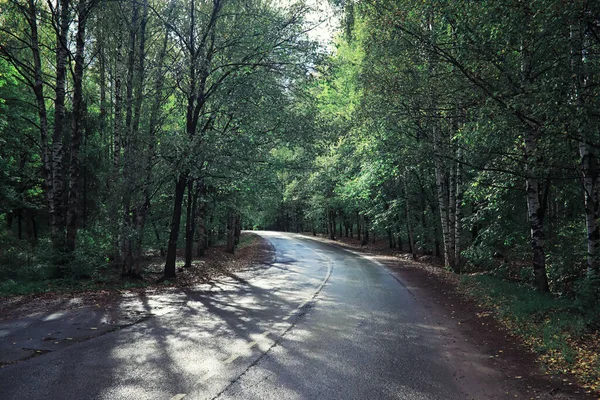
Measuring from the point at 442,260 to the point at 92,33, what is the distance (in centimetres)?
2293

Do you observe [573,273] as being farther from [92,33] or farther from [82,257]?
[92,33]

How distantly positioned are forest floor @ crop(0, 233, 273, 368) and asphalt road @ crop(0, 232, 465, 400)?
396mm

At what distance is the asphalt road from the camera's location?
4801 mm

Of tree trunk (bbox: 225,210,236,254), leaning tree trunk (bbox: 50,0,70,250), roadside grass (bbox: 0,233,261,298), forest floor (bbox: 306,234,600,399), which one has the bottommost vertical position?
forest floor (bbox: 306,234,600,399)

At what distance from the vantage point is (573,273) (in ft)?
33.7

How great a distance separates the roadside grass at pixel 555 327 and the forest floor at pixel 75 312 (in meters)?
8.09

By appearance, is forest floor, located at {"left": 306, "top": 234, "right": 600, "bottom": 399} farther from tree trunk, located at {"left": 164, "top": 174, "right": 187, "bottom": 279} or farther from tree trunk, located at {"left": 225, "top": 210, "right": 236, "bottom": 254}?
→ tree trunk, located at {"left": 225, "top": 210, "right": 236, "bottom": 254}

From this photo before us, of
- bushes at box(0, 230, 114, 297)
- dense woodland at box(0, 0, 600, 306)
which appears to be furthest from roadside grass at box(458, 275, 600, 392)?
bushes at box(0, 230, 114, 297)

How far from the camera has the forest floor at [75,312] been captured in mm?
6574

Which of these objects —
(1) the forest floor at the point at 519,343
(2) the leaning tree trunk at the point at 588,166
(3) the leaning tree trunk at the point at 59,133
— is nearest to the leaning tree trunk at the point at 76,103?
(3) the leaning tree trunk at the point at 59,133

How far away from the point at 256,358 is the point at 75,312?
5.46 meters

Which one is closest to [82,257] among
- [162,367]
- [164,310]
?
[164,310]

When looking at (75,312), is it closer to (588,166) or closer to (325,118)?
(588,166)

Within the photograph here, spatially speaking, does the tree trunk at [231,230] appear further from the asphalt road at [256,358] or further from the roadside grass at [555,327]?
the roadside grass at [555,327]
